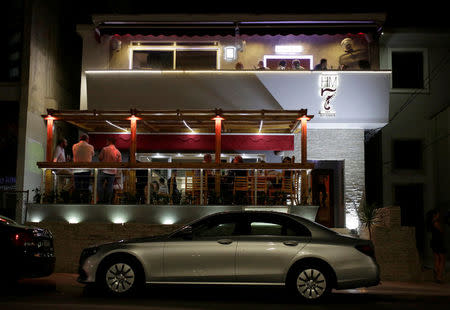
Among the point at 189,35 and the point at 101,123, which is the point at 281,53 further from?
the point at 101,123

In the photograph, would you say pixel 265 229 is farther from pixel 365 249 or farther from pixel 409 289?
pixel 409 289

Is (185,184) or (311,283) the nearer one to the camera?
(311,283)

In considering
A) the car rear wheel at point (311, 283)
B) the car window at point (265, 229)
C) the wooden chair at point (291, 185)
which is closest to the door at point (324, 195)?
the wooden chair at point (291, 185)

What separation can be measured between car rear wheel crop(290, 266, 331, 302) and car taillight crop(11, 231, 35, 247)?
4.49 meters

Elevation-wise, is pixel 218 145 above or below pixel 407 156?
below

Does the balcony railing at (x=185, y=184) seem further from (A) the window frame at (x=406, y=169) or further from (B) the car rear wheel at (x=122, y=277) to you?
(A) the window frame at (x=406, y=169)

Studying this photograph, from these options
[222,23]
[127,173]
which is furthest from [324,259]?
[222,23]

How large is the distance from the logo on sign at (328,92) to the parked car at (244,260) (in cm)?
776

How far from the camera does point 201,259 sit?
8562 millimetres

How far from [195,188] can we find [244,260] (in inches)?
201

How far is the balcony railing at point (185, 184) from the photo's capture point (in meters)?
12.8

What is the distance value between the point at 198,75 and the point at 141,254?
8797 millimetres

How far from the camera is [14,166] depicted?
50.6 feet

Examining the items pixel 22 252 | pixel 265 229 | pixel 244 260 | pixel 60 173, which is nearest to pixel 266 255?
pixel 244 260
